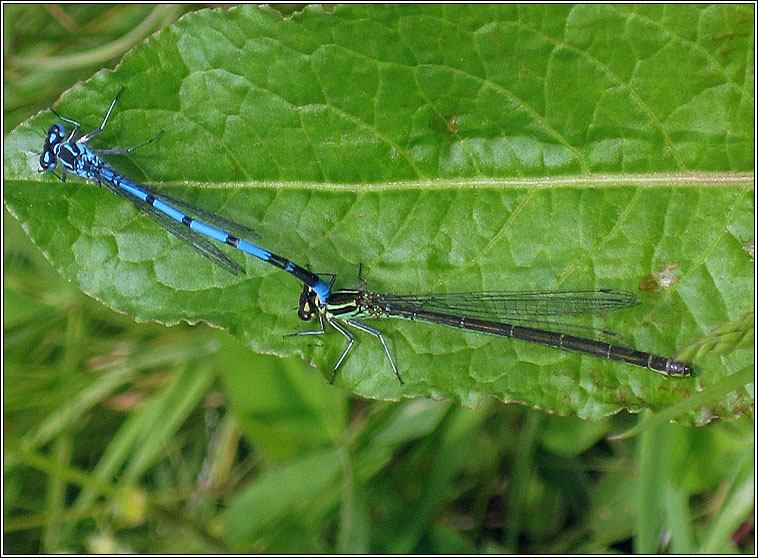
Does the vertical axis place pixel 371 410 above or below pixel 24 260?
below

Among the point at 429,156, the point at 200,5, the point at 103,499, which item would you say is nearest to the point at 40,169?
the point at 429,156

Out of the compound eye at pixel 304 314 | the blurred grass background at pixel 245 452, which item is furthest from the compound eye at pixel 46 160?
the blurred grass background at pixel 245 452

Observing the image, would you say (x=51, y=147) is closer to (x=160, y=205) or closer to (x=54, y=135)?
(x=54, y=135)

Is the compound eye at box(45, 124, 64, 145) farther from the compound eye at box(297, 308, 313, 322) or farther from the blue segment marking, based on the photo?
the compound eye at box(297, 308, 313, 322)

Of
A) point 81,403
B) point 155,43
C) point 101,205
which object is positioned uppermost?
point 155,43

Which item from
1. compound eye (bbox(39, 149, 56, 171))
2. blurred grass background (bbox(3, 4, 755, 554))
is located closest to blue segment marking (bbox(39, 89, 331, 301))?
compound eye (bbox(39, 149, 56, 171))

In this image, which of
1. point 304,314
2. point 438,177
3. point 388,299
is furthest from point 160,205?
point 438,177

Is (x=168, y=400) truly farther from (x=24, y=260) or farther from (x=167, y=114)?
(x=167, y=114)

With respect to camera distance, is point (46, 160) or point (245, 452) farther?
point (245, 452)
